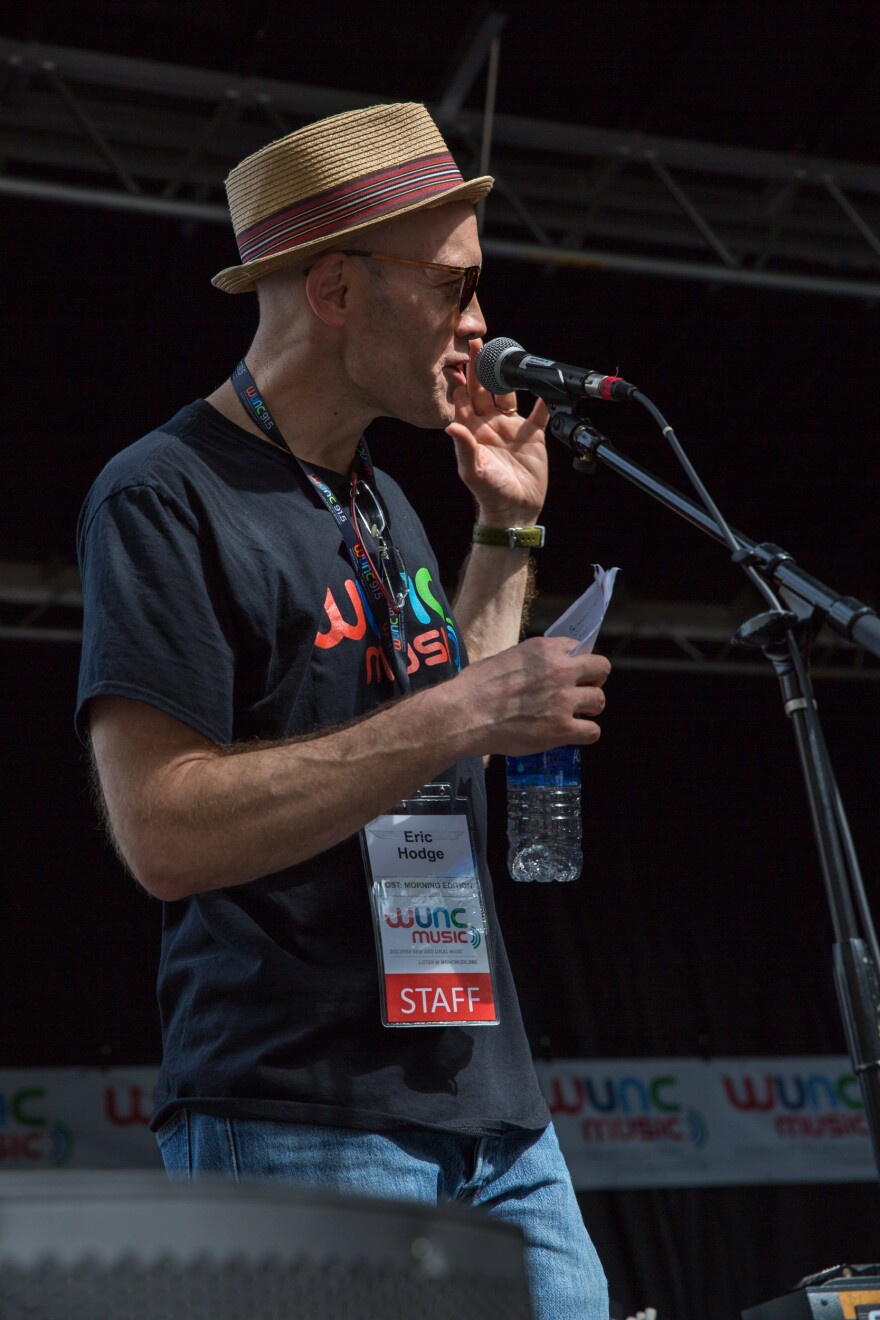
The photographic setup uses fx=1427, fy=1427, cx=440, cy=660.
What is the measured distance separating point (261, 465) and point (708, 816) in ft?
20.9

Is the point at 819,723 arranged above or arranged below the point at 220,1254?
above

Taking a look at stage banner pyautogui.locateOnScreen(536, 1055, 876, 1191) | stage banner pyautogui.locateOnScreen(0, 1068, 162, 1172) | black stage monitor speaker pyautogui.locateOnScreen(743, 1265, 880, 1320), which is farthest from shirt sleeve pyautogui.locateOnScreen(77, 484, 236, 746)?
stage banner pyautogui.locateOnScreen(536, 1055, 876, 1191)

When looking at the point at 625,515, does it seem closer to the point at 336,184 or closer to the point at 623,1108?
the point at 623,1108

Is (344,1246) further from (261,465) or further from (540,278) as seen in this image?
(540,278)

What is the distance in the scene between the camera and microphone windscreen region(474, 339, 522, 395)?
1953 millimetres

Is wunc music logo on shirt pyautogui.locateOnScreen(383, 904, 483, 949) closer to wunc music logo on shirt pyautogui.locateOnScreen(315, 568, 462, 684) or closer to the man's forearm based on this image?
wunc music logo on shirt pyautogui.locateOnScreen(315, 568, 462, 684)

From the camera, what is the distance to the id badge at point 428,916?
1644 millimetres

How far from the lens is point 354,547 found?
184cm

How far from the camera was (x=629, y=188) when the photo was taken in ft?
18.4

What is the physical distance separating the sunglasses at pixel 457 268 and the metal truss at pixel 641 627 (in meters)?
5.22

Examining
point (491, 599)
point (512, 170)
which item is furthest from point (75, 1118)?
point (491, 599)

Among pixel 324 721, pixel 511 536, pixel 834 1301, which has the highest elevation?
pixel 511 536

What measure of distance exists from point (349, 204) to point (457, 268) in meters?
0.17

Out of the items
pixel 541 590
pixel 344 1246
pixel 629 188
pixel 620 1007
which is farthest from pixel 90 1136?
pixel 344 1246
